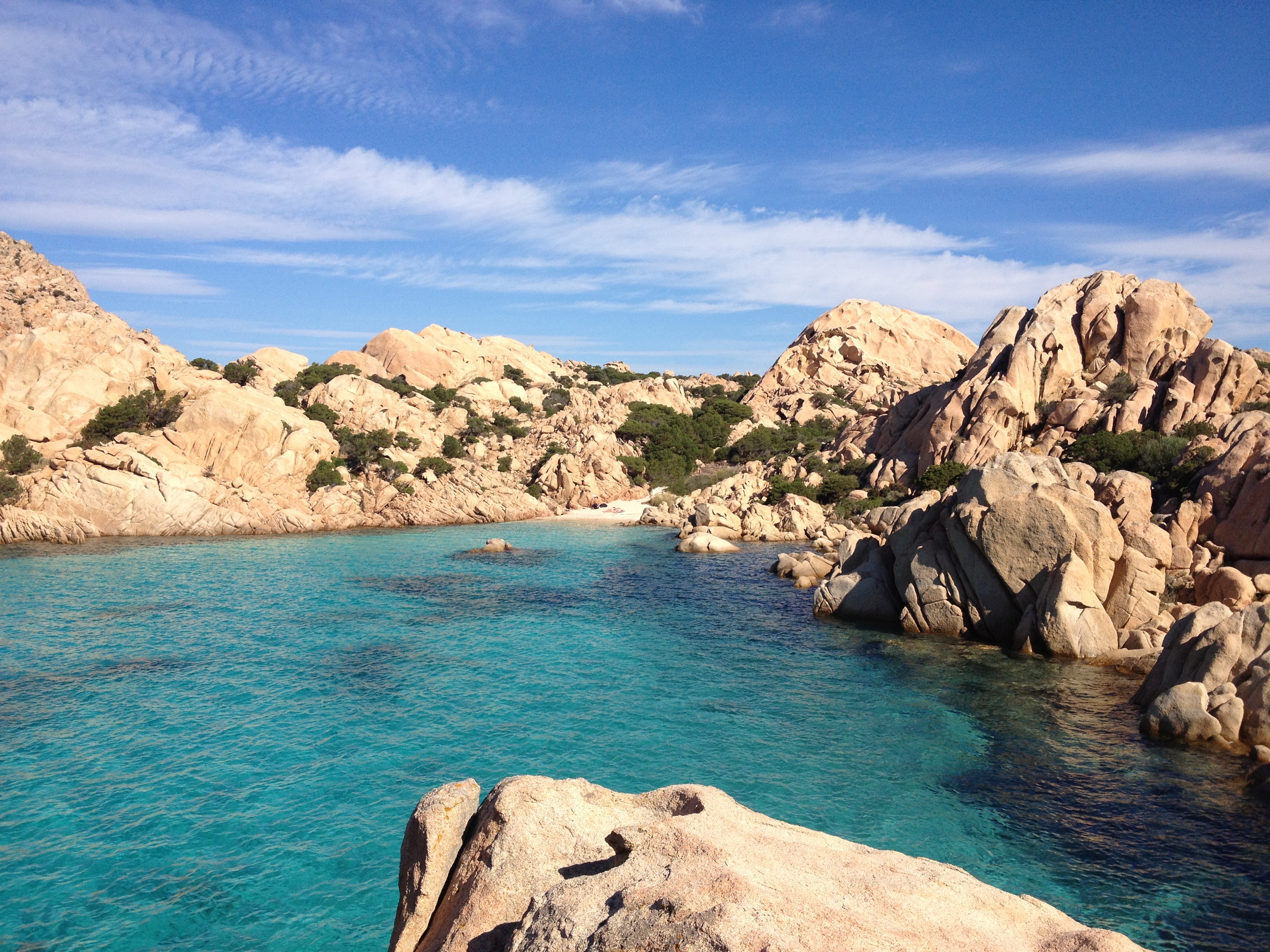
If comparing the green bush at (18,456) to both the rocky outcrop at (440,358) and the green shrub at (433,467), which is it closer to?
the green shrub at (433,467)

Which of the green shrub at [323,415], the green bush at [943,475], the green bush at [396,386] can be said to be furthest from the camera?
the green bush at [396,386]

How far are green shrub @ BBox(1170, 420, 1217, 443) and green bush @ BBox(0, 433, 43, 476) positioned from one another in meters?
74.7

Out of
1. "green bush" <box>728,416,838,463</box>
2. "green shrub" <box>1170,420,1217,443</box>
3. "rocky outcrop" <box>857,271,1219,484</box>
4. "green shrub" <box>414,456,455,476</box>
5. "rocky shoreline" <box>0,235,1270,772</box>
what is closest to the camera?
"rocky shoreline" <box>0,235,1270,772</box>

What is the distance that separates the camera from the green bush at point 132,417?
58844mm

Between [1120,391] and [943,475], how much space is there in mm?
12842

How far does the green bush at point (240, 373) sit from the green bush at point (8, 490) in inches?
934

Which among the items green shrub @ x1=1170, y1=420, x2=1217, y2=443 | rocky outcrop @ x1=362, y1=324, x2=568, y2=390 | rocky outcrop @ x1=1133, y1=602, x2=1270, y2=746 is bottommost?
rocky outcrop @ x1=1133, y1=602, x2=1270, y2=746

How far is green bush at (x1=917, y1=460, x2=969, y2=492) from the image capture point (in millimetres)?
50562

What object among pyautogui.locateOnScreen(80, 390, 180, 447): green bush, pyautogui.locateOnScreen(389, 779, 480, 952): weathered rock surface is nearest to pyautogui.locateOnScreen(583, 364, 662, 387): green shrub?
pyautogui.locateOnScreen(80, 390, 180, 447): green bush

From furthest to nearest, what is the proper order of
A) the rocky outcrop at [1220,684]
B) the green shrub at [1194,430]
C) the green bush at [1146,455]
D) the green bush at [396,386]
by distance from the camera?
the green bush at [396,386] → the green shrub at [1194,430] → the green bush at [1146,455] → the rocky outcrop at [1220,684]

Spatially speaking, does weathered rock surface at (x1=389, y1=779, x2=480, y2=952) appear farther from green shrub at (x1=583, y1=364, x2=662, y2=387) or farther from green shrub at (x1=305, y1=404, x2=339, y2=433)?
green shrub at (x1=583, y1=364, x2=662, y2=387)

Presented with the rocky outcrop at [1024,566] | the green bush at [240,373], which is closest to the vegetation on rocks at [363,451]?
the green bush at [240,373]

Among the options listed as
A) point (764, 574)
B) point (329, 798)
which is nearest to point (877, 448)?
point (764, 574)

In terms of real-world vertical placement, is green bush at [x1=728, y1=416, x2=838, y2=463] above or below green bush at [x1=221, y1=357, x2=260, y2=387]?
below
